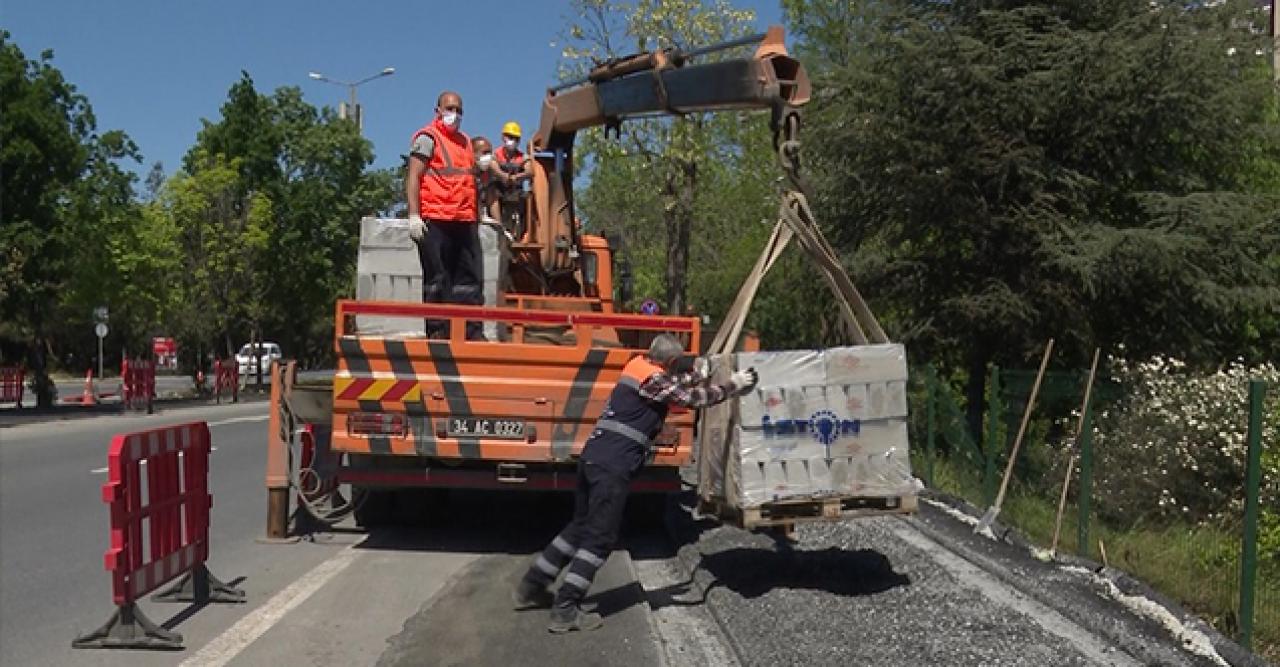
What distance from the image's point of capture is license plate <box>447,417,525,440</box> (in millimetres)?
8961

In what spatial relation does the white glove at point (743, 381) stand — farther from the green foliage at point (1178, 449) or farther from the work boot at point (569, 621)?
the green foliage at point (1178, 449)

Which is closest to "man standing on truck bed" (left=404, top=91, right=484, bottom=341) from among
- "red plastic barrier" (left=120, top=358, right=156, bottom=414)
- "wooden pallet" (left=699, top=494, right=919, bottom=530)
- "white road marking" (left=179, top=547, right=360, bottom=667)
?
"white road marking" (left=179, top=547, right=360, bottom=667)

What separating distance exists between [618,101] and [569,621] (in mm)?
5286

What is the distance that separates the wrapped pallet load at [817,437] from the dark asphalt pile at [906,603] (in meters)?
0.55

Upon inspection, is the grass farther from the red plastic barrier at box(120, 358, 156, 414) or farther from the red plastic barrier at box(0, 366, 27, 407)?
the red plastic barrier at box(0, 366, 27, 407)

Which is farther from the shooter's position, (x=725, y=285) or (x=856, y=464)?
(x=725, y=285)

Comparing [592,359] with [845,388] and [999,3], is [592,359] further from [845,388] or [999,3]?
[999,3]

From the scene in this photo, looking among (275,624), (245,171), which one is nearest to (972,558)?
(275,624)

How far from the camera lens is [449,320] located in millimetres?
9109

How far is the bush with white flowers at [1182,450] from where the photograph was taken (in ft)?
30.7

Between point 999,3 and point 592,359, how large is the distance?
8665 millimetres

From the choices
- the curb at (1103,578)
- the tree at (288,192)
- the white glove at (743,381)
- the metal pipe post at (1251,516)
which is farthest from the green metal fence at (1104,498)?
the tree at (288,192)

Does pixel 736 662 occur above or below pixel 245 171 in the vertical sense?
below

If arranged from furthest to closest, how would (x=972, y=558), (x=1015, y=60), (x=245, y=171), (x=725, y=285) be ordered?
(x=245, y=171)
(x=725, y=285)
(x=1015, y=60)
(x=972, y=558)
